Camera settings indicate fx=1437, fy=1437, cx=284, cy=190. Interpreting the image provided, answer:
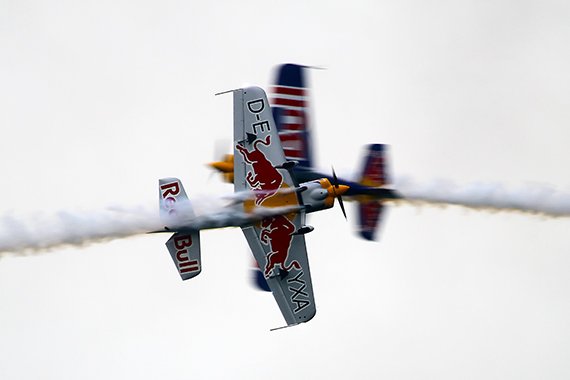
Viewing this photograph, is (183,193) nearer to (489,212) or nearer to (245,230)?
(245,230)

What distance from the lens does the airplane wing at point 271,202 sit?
3884cm

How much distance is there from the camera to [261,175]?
38.9m

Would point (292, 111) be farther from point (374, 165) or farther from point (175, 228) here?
point (175, 228)

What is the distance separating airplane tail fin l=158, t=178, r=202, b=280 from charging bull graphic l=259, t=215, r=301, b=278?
1.93 m

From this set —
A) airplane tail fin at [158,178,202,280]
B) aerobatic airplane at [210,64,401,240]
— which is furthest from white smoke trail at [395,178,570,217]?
airplane tail fin at [158,178,202,280]

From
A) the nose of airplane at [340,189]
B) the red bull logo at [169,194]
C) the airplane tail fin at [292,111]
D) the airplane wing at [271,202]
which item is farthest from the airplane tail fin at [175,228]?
the airplane tail fin at [292,111]

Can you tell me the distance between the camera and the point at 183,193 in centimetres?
3816

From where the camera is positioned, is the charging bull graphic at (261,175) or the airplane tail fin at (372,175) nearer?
the charging bull graphic at (261,175)

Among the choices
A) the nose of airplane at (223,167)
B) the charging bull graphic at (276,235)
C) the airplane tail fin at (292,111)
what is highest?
the airplane tail fin at (292,111)

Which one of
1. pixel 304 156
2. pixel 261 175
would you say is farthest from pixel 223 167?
pixel 261 175

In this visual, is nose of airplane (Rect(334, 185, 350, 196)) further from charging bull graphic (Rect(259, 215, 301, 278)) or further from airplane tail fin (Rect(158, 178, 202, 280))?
airplane tail fin (Rect(158, 178, 202, 280))

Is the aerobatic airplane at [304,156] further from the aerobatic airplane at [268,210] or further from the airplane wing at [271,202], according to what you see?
the airplane wing at [271,202]

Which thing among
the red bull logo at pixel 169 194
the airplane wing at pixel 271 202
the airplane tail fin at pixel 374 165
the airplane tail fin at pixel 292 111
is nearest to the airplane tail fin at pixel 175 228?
the red bull logo at pixel 169 194

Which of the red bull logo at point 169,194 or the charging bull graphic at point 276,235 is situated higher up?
the red bull logo at point 169,194
